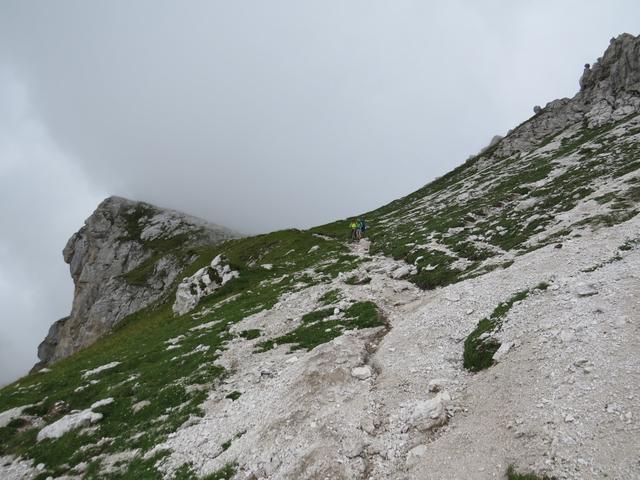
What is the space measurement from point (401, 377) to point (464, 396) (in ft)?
10.2

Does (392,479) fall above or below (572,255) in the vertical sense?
below

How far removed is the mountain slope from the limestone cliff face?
82691 millimetres

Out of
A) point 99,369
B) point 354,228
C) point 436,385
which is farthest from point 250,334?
point 354,228

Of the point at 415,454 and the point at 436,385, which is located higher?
the point at 436,385

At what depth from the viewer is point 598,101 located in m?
88.4

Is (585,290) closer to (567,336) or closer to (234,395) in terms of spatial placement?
(567,336)

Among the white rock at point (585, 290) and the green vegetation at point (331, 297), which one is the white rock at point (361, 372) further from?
the green vegetation at point (331, 297)

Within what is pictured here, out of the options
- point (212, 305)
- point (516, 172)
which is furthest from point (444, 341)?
point (516, 172)

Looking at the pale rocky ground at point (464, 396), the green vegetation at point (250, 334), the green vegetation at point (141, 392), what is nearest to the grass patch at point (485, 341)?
the pale rocky ground at point (464, 396)

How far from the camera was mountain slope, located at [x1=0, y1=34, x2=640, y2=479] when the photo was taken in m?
11.3

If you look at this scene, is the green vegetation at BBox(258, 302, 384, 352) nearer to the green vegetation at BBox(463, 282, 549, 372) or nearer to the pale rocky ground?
the pale rocky ground

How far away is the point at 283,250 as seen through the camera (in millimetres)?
64812

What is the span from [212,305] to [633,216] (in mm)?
40824

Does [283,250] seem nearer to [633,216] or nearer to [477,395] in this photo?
[633,216]
